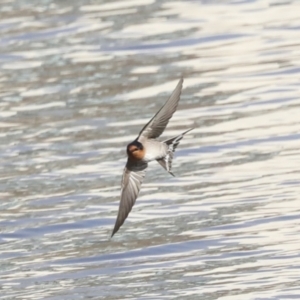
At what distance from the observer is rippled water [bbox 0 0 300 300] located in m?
6.92

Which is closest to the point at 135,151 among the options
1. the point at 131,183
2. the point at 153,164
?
the point at 131,183

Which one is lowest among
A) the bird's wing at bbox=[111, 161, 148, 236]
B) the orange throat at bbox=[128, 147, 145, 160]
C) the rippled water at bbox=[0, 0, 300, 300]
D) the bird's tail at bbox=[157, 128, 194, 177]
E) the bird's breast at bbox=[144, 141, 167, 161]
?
the rippled water at bbox=[0, 0, 300, 300]

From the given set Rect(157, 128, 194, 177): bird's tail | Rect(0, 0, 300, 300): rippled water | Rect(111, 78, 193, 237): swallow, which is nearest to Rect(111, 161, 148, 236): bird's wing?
Rect(111, 78, 193, 237): swallow

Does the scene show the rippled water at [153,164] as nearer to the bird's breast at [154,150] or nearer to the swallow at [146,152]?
the swallow at [146,152]

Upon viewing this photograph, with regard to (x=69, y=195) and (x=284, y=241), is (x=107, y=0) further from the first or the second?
(x=284, y=241)

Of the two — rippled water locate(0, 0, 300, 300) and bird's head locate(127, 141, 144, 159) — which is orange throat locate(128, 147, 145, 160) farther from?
rippled water locate(0, 0, 300, 300)

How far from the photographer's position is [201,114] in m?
9.65

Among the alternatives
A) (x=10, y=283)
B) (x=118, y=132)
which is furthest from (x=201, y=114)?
(x=10, y=283)

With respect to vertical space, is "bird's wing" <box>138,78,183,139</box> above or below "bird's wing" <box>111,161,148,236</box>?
above

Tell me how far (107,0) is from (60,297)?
7.33m

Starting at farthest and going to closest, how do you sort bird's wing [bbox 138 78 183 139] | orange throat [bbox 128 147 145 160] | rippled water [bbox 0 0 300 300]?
rippled water [bbox 0 0 300 300], bird's wing [bbox 138 78 183 139], orange throat [bbox 128 147 145 160]

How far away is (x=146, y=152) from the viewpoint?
5.48m

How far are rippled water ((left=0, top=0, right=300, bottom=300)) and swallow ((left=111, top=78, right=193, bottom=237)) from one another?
0.86 m

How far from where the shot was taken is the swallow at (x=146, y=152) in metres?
5.47
